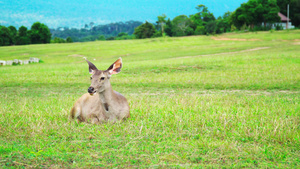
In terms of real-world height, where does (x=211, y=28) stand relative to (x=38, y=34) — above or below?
below

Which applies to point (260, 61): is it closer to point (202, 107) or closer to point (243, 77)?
point (243, 77)

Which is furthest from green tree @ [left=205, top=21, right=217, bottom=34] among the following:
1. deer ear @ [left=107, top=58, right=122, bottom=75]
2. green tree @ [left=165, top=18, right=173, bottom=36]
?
deer ear @ [left=107, top=58, right=122, bottom=75]

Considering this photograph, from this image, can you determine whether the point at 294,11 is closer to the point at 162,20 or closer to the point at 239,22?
the point at 239,22

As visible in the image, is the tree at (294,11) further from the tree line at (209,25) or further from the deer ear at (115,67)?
the deer ear at (115,67)

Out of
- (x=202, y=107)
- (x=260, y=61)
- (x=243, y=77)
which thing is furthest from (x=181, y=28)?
(x=202, y=107)

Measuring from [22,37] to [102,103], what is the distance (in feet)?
300

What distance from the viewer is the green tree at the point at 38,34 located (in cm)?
9425

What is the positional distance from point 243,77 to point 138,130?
1311 centimetres

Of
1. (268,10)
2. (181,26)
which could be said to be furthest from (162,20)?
(268,10)

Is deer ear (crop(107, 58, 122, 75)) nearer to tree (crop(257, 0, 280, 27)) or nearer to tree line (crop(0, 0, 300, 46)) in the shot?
tree line (crop(0, 0, 300, 46))

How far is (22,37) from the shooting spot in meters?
92.1

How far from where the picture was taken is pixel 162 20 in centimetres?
11031

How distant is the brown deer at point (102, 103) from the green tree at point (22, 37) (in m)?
89.8

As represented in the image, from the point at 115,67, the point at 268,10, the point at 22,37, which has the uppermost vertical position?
the point at 268,10
